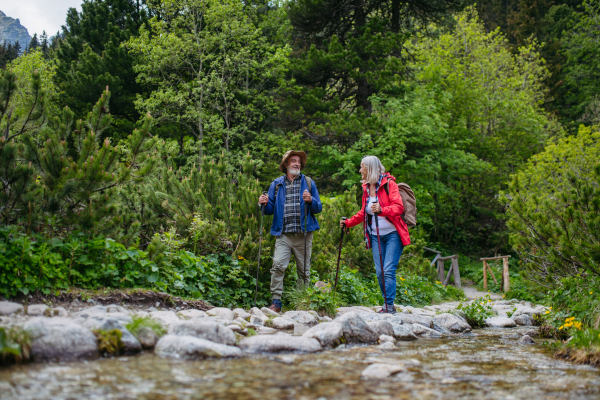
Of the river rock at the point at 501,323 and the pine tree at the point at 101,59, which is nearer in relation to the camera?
the river rock at the point at 501,323

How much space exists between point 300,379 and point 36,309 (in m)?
2.49

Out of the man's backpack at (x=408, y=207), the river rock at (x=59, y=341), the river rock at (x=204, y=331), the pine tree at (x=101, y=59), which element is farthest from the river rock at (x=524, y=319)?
the pine tree at (x=101, y=59)

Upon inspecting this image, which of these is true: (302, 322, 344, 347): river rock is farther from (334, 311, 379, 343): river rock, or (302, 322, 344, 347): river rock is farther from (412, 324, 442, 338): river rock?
(412, 324, 442, 338): river rock

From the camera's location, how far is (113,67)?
19.7 meters

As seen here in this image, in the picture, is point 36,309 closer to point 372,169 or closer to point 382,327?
A: point 382,327

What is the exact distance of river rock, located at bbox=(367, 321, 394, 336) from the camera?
4668 millimetres

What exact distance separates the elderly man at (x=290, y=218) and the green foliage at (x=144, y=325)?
2.30m

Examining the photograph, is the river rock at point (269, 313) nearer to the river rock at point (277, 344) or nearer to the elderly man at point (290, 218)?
the elderly man at point (290, 218)

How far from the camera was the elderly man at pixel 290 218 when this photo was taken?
5941 millimetres

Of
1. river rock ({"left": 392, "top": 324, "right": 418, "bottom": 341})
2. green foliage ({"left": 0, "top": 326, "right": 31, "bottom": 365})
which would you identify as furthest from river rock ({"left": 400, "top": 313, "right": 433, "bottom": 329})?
green foliage ({"left": 0, "top": 326, "right": 31, "bottom": 365})

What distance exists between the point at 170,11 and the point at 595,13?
23582 mm

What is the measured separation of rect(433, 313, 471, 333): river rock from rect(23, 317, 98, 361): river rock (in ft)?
14.4

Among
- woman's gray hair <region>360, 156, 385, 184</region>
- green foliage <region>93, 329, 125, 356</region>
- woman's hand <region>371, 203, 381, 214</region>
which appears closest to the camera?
green foliage <region>93, 329, 125, 356</region>

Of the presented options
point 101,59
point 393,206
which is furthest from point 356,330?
point 101,59
